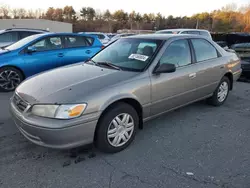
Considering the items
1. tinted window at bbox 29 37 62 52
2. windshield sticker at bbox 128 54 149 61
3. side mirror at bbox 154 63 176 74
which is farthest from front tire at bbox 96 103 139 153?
tinted window at bbox 29 37 62 52

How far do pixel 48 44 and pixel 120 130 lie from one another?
4.12 metres

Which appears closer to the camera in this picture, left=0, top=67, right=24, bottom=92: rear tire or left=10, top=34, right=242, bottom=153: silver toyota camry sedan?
left=10, top=34, right=242, bottom=153: silver toyota camry sedan

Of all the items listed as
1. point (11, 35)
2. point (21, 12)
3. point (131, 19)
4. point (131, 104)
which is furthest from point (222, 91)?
point (131, 19)

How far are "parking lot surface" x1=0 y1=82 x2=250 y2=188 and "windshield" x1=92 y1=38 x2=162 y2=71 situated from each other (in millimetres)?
1107

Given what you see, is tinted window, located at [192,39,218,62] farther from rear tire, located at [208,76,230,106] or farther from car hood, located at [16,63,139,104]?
car hood, located at [16,63,139,104]

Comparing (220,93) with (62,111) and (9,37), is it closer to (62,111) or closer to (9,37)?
(62,111)

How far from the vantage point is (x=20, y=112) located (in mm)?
2773

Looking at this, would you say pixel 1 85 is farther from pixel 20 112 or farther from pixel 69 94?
pixel 69 94

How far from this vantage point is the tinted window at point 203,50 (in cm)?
412

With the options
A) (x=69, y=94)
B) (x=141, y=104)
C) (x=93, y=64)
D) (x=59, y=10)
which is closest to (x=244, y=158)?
(x=141, y=104)

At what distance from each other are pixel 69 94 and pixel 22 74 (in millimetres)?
3683

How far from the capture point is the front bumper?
247 centimetres

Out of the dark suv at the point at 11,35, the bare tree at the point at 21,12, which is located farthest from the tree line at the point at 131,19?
the dark suv at the point at 11,35

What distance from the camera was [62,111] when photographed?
251 centimetres
